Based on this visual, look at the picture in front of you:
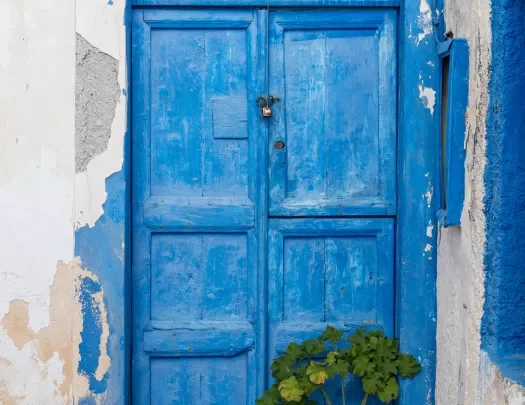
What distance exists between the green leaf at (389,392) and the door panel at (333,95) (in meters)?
0.71

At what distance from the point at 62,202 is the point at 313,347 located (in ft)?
3.88

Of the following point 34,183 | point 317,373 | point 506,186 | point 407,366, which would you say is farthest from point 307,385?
point 34,183

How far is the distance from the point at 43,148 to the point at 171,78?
0.60 meters

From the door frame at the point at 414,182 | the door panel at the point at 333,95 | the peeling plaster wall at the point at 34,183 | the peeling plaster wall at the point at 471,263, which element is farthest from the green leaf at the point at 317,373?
the peeling plaster wall at the point at 34,183

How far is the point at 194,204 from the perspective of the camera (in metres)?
3.22

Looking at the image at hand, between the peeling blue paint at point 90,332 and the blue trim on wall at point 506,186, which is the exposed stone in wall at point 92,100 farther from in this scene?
the blue trim on wall at point 506,186

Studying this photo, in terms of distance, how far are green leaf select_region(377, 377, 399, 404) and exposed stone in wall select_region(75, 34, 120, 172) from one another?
1507 mm

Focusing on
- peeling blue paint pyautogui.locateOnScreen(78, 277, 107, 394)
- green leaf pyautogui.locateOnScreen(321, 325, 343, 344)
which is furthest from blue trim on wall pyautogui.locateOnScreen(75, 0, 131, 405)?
green leaf pyautogui.locateOnScreen(321, 325, 343, 344)

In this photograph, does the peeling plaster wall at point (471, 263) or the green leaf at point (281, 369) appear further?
the green leaf at point (281, 369)

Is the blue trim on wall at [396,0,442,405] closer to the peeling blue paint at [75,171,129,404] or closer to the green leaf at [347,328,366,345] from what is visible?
the green leaf at [347,328,366,345]

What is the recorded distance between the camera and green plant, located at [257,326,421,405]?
310cm

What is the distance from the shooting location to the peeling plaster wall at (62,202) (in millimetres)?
3082

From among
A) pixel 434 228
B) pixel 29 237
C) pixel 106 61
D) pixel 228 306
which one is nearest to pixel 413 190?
pixel 434 228

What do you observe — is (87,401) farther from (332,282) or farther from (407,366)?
(407,366)
